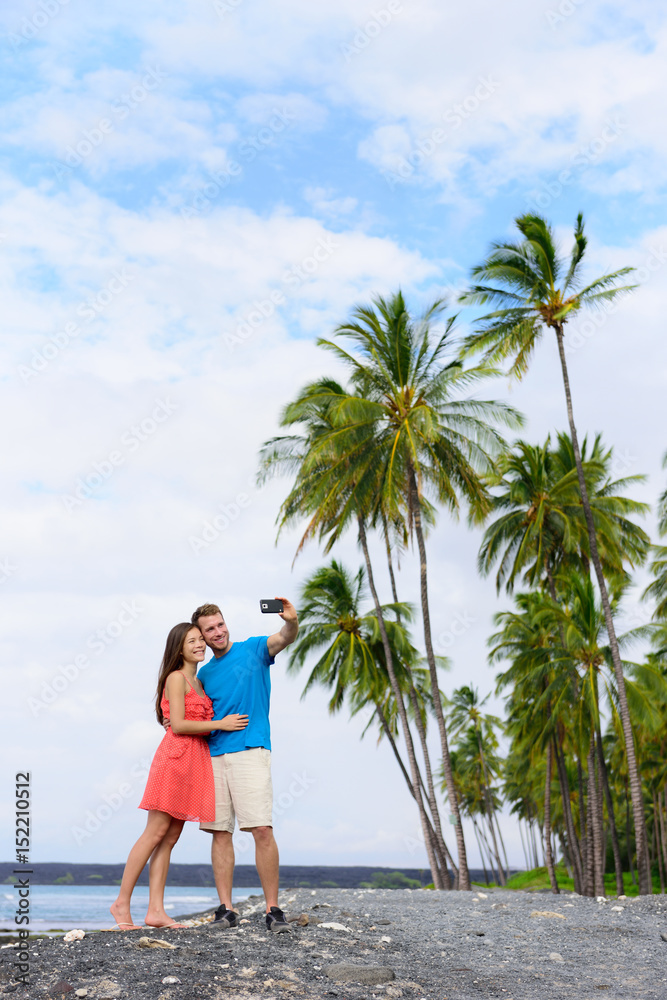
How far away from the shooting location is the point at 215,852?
4988 millimetres

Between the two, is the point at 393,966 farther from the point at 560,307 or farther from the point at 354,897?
the point at 560,307

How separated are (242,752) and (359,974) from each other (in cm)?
139

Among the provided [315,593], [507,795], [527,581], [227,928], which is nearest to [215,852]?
[227,928]

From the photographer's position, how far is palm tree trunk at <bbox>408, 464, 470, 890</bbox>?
17.5 metres

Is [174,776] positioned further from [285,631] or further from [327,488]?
[327,488]

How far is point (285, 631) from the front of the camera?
5125mm

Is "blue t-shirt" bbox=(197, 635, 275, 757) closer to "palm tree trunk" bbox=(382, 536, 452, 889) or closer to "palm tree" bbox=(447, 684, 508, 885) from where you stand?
"palm tree trunk" bbox=(382, 536, 452, 889)

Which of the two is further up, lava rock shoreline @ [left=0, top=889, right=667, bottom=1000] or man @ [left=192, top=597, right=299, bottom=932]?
man @ [left=192, top=597, right=299, bottom=932]

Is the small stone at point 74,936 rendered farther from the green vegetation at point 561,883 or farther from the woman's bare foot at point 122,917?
the green vegetation at point 561,883

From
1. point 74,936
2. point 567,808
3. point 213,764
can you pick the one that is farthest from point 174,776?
point 567,808

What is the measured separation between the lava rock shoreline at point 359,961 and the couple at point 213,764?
0.30 metres

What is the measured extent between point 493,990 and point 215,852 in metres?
1.82

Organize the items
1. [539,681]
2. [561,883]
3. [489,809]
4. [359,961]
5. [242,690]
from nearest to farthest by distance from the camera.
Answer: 1. [359,961]
2. [242,690]
3. [539,681]
4. [561,883]
5. [489,809]

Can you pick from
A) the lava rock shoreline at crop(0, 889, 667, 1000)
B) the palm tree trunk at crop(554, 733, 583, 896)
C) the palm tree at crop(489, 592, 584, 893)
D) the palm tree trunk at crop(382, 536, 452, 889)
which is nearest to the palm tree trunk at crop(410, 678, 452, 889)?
the palm tree trunk at crop(382, 536, 452, 889)
